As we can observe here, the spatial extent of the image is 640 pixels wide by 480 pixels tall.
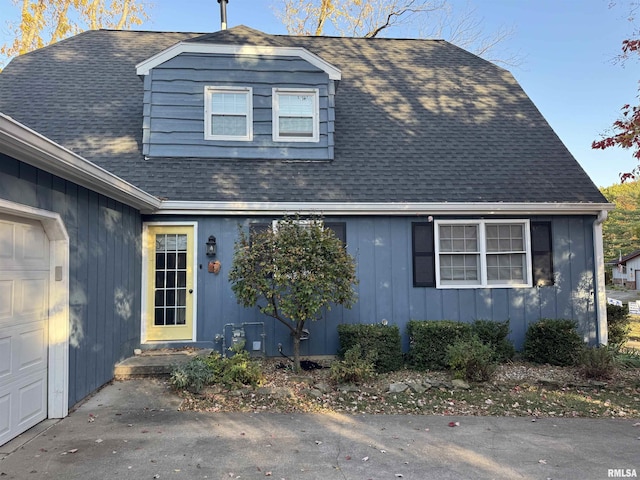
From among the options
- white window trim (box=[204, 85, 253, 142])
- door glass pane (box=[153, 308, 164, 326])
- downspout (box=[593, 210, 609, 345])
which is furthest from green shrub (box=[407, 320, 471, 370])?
white window trim (box=[204, 85, 253, 142])

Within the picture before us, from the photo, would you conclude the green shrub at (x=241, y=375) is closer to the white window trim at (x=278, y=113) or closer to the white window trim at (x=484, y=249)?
the white window trim at (x=484, y=249)

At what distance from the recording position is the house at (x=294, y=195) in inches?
264

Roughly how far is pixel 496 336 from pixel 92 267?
5.98 metres

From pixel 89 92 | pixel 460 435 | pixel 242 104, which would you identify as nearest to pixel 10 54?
pixel 89 92

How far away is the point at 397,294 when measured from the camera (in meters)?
6.95

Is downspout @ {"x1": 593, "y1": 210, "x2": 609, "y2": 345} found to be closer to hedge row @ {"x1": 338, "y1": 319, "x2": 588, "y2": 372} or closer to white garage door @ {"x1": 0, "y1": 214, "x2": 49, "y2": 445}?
hedge row @ {"x1": 338, "y1": 319, "x2": 588, "y2": 372}

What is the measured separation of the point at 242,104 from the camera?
7.85 m

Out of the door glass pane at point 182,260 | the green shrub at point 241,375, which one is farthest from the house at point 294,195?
the green shrub at point 241,375

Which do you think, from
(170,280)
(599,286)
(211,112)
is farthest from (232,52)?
(599,286)

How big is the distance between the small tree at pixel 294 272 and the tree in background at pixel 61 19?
13.3m

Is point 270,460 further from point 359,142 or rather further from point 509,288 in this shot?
point 359,142

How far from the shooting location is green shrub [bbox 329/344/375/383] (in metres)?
5.49

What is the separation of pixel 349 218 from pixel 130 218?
3479 mm

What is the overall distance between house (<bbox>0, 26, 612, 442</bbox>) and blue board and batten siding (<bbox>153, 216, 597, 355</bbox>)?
24 millimetres
